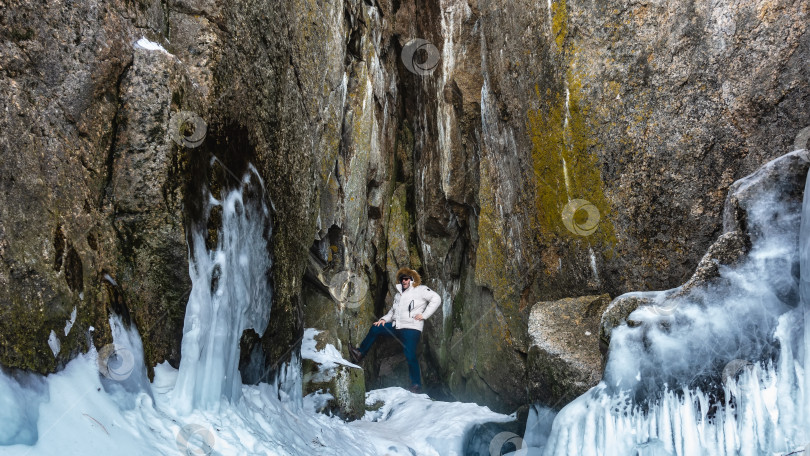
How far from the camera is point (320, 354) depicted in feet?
24.3

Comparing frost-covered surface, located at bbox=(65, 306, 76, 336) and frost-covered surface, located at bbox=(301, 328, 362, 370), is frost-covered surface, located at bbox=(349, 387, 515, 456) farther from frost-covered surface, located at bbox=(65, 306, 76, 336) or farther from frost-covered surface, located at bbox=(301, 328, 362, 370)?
frost-covered surface, located at bbox=(65, 306, 76, 336)

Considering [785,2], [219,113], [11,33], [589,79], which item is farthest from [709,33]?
[11,33]

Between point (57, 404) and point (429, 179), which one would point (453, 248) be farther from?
point (57, 404)

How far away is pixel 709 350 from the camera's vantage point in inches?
154

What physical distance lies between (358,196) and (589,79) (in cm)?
515
